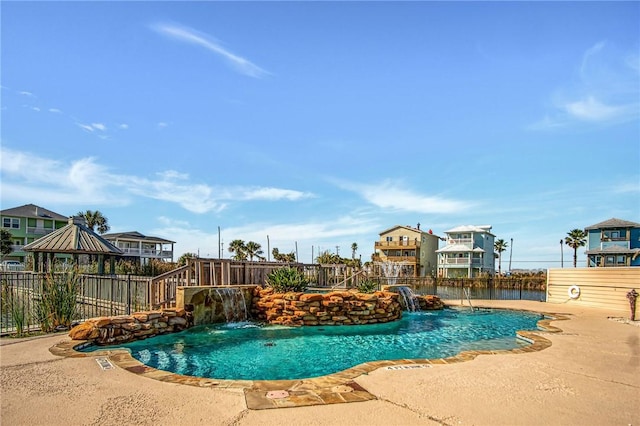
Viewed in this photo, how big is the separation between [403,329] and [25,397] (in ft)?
33.5

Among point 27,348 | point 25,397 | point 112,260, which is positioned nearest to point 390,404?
point 25,397

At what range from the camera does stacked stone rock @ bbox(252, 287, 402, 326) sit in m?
13.4

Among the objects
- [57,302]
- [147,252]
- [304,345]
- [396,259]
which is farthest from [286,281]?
[147,252]

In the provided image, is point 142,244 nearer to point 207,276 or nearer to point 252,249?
point 252,249

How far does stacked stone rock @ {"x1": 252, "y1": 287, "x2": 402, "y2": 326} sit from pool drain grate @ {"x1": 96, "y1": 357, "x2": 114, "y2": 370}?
7.21 meters

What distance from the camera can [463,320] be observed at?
1481 centimetres

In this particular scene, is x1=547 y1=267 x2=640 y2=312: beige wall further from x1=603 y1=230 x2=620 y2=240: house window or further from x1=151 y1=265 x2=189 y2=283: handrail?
x1=603 y1=230 x2=620 y2=240: house window

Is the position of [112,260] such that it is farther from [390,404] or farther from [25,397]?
[390,404]

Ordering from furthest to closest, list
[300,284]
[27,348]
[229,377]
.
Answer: [300,284] < [27,348] < [229,377]

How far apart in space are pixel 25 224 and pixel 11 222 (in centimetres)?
125

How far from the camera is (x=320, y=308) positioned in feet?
44.3

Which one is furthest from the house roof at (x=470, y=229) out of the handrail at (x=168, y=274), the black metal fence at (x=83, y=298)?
the black metal fence at (x=83, y=298)

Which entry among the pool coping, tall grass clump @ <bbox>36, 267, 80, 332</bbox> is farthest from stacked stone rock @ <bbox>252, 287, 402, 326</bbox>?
the pool coping

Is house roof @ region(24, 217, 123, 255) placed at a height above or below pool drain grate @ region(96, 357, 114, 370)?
above
